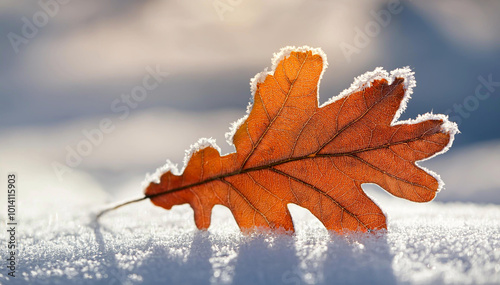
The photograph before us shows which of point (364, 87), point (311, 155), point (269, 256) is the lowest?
A: point (269, 256)

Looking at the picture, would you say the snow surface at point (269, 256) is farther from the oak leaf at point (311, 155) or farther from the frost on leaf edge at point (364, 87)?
the frost on leaf edge at point (364, 87)

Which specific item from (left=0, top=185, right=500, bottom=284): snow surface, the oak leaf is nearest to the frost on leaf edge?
the oak leaf

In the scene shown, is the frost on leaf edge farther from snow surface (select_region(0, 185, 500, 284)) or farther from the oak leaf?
snow surface (select_region(0, 185, 500, 284))

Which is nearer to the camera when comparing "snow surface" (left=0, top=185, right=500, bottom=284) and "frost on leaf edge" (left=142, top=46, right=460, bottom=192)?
"snow surface" (left=0, top=185, right=500, bottom=284)

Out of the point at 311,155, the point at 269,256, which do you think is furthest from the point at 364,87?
the point at 269,256

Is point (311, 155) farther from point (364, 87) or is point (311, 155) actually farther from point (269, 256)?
point (269, 256)

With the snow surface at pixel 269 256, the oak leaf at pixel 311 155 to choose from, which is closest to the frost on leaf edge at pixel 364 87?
the oak leaf at pixel 311 155

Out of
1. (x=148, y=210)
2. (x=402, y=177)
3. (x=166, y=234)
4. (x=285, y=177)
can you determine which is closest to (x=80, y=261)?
(x=166, y=234)

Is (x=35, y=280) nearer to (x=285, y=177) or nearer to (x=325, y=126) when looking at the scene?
(x=285, y=177)
